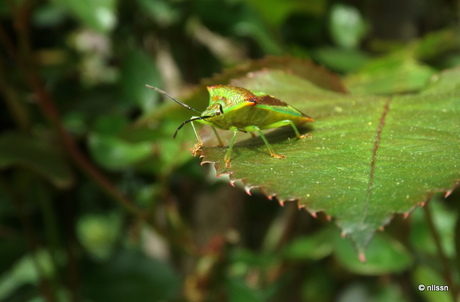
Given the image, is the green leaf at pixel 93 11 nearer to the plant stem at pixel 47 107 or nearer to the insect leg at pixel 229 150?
the plant stem at pixel 47 107

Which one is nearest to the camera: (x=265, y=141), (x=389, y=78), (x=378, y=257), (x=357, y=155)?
(x=357, y=155)

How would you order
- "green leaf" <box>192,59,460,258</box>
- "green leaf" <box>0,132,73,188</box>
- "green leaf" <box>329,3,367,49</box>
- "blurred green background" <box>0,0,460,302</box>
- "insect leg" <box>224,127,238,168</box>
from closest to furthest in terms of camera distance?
"green leaf" <box>192,59,460,258</box> < "insect leg" <box>224,127,238,168</box> < "green leaf" <box>0,132,73,188</box> < "blurred green background" <box>0,0,460,302</box> < "green leaf" <box>329,3,367,49</box>

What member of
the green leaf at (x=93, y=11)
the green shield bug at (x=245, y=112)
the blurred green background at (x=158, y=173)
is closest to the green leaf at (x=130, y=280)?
the blurred green background at (x=158, y=173)

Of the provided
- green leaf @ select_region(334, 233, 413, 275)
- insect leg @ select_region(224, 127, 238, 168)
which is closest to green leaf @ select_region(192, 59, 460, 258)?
insect leg @ select_region(224, 127, 238, 168)

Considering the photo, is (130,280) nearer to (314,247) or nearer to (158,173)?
(158,173)

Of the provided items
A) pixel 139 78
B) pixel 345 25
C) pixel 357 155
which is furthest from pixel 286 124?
pixel 345 25

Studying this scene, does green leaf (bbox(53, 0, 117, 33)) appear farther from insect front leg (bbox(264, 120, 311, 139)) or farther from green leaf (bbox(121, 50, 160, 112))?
insect front leg (bbox(264, 120, 311, 139))

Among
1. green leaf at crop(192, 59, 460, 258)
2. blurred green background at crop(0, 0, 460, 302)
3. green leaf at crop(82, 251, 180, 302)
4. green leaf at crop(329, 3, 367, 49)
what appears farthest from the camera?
green leaf at crop(329, 3, 367, 49)
